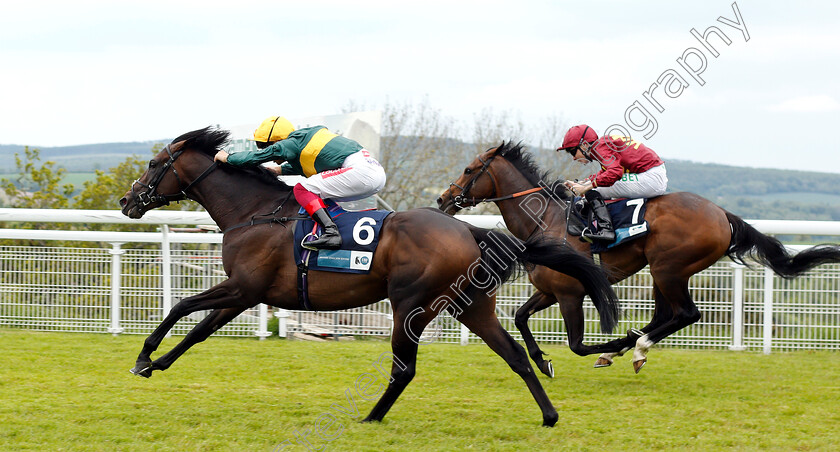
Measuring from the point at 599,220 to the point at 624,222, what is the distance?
177 millimetres

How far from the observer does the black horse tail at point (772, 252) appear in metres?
5.65

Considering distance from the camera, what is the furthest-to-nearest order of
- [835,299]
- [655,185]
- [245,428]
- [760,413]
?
[835,299], [655,185], [760,413], [245,428]

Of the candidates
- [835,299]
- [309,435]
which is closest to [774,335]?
[835,299]

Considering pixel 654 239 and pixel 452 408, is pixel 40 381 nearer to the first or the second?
pixel 452 408

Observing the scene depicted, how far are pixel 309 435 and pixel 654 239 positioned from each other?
9.17 ft

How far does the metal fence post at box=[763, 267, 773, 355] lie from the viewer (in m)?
6.79

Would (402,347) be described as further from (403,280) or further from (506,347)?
(506,347)

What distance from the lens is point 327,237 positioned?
13.9 ft

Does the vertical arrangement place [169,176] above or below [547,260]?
above

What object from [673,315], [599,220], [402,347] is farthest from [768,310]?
[402,347]

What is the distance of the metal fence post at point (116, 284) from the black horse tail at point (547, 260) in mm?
3892

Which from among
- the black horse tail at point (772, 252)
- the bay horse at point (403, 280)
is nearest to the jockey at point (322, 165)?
the bay horse at point (403, 280)

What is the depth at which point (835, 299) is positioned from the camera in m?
6.91

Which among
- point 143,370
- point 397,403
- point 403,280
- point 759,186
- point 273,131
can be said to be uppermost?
point 759,186
